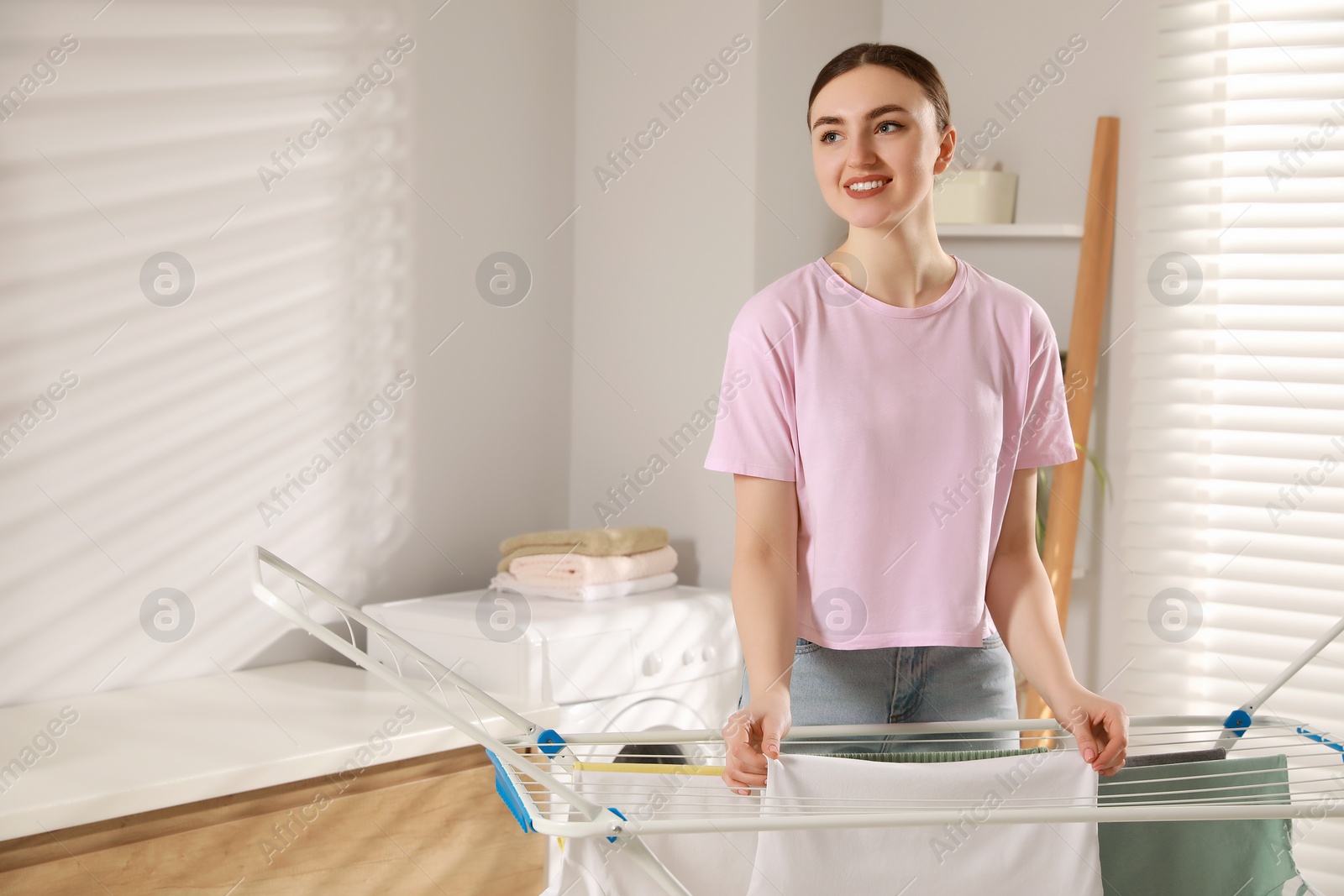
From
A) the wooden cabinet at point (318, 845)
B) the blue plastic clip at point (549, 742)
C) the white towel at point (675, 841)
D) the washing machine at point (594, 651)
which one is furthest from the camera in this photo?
the washing machine at point (594, 651)

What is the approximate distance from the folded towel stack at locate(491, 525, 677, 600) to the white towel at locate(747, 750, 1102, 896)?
1.16 metres

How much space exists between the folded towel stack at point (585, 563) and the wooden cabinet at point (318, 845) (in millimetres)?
436

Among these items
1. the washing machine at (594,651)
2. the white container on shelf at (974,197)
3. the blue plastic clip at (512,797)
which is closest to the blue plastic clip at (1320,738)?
the blue plastic clip at (512,797)

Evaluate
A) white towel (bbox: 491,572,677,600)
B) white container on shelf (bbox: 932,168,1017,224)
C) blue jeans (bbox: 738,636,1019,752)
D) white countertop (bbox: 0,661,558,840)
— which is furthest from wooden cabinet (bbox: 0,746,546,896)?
white container on shelf (bbox: 932,168,1017,224)

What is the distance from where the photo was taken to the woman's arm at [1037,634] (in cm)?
103

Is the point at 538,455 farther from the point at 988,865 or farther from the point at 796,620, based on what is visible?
the point at 988,865

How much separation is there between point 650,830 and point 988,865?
329 mm

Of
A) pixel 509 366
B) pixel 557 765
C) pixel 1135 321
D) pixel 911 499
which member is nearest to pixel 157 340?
pixel 509 366

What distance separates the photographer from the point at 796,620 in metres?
1.10

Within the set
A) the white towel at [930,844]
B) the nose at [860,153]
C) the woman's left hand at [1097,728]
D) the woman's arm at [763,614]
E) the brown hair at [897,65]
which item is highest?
the brown hair at [897,65]

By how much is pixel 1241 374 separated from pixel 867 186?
1.41 m

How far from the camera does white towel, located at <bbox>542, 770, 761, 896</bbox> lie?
1022 millimetres

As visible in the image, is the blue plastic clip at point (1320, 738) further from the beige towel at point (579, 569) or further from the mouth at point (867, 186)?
the beige towel at point (579, 569)

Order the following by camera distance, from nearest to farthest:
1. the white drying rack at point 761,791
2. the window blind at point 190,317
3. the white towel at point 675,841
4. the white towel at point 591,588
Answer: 1. the white drying rack at point 761,791
2. the white towel at point 675,841
3. the window blind at point 190,317
4. the white towel at point 591,588
